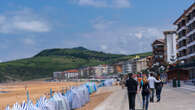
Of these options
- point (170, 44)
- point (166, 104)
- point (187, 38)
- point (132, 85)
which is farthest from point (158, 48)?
point (132, 85)

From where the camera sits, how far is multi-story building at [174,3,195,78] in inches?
2282

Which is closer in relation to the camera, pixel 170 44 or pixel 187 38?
pixel 187 38

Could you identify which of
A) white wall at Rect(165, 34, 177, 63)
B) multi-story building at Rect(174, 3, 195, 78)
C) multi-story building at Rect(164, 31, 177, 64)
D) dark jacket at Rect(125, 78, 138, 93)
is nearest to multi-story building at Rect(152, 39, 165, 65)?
multi-story building at Rect(164, 31, 177, 64)

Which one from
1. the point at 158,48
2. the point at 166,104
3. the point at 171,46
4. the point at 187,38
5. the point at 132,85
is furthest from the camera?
the point at 158,48

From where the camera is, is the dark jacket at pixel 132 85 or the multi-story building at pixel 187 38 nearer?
the dark jacket at pixel 132 85

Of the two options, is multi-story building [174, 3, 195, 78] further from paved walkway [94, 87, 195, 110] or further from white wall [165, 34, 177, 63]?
paved walkway [94, 87, 195, 110]

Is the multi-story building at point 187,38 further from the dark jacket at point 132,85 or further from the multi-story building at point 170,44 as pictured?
the dark jacket at point 132,85

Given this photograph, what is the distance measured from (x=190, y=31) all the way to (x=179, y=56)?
12179mm

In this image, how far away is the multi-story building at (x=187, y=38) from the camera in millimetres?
57969

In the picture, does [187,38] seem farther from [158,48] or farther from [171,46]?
[158,48]

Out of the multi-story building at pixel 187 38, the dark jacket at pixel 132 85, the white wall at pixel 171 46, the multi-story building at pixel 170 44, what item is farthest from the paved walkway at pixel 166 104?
the multi-story building at pixel 170 44

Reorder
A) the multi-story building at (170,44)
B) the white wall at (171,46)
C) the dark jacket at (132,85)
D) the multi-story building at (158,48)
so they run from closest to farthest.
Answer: the dark jacket at (132,85)
the white wall at (171,46)
the multi-story building at (170,44)
the multi-story building at (158,48)

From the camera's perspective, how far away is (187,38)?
63.8 metres

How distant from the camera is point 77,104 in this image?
17.5 m
